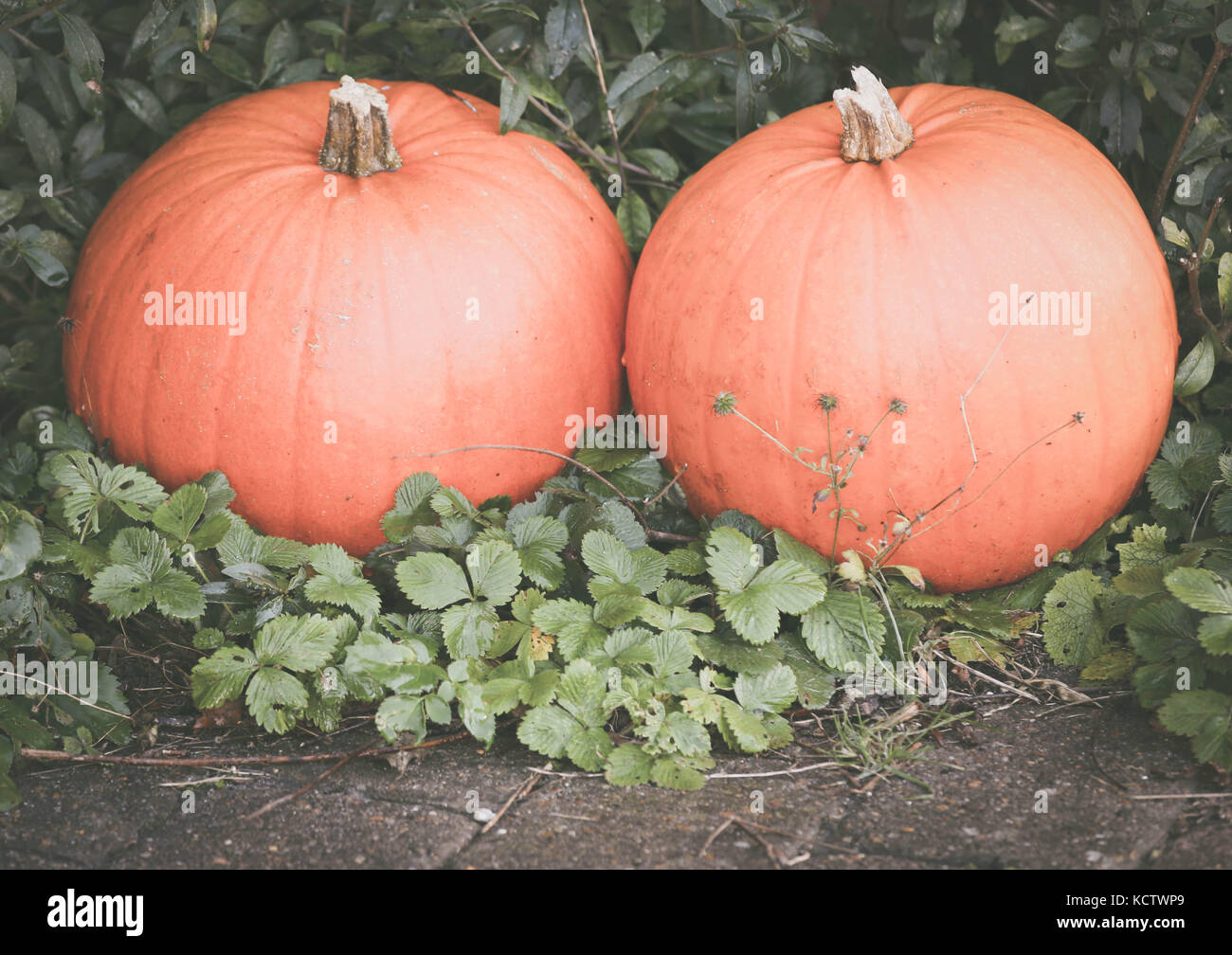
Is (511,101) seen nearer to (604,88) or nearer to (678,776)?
(604,88)

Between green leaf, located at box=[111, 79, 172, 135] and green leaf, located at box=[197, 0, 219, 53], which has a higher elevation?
green leaf, located at box=[197, 0, 219, 53]

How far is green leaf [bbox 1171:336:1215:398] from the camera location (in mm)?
2258

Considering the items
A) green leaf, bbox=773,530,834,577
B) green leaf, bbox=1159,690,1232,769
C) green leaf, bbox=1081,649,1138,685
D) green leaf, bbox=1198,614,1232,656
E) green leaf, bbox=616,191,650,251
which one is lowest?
green leaf, bbox=1081,649,1138,685

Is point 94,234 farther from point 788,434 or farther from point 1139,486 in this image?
point 1139,486

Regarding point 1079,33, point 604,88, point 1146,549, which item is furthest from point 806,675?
A: point 1079,33

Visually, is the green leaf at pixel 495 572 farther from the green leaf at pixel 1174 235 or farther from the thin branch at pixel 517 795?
the green leaf at pixel 1174 235

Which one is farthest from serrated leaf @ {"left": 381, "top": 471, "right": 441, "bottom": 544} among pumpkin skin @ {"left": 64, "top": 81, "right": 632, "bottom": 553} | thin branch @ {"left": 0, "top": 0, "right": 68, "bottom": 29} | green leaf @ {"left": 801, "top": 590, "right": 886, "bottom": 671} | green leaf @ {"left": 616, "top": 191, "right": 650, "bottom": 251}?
thin branch @ {"left": 0, "top": 0, "right": 68, "bottom": 29}

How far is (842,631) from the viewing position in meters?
2.01

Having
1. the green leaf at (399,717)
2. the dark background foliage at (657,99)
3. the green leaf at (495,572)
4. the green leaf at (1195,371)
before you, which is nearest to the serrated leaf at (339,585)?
the dark background foliage at (657,99)

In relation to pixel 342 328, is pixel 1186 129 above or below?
above

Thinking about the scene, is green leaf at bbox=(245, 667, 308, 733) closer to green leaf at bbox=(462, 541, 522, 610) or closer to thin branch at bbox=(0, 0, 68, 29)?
green leaf at bbox=(462, 541, 522, 610)

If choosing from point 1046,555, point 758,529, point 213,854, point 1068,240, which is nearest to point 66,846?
point 213,854

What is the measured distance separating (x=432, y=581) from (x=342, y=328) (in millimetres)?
566

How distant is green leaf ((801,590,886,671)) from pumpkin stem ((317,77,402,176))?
131 centimetres
